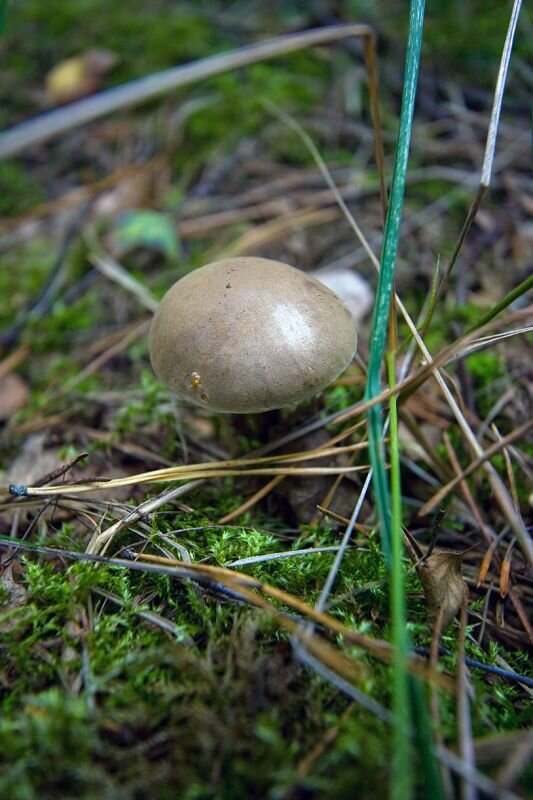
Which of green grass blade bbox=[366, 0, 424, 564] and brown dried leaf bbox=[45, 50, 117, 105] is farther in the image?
brown dried leaf bbox=[45, 50, 117, 105]

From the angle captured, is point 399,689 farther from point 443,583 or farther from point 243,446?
point 243,446

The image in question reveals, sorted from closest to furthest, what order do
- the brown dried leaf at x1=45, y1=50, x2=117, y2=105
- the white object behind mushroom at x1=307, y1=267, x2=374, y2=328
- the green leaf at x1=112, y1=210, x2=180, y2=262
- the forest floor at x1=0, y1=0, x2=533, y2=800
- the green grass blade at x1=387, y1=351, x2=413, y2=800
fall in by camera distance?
the green grass blade at x1=387, y1=351, x2=413, y2=800 → the forest floor at x1=0, y1=0, x2=533, y2=800 → the white object behind mushroom at x1=307, y1=267, x2=374, y2=328 → the green leaf at x1=112, y1=210, x2=180, y2=262 → the brown dried leaf at x1=45, y1=50, x2=117, y2=105

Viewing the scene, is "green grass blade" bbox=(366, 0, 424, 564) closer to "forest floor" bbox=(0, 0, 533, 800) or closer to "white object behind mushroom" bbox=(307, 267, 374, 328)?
"forest floor" bbox=(0, 0, 533, 800)

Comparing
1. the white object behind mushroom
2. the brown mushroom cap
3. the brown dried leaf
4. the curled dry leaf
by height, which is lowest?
the curled dry leaf

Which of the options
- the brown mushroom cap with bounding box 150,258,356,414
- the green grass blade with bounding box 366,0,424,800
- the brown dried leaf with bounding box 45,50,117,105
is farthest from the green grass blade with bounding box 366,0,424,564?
the brown dried leaf with bounding box 45,50,117,105

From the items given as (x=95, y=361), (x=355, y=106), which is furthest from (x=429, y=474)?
(x=355, y=106)

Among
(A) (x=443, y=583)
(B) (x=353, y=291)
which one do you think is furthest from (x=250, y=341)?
(B) (x=353, y=291)

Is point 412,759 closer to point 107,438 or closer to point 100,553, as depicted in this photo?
point 100,553
